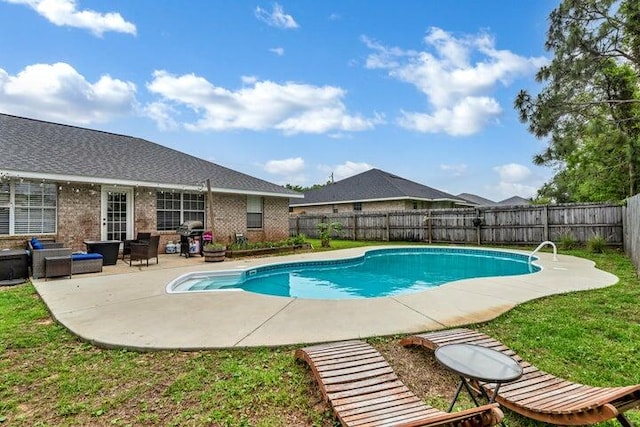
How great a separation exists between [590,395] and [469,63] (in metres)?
15.0

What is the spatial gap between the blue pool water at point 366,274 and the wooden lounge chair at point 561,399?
5.11 meters

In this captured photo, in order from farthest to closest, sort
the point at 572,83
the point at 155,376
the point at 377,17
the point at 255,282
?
the point at 377,17, the point at 572,83, the point at 255,282, the point at 155,376

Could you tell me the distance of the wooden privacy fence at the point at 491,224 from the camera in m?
13.8

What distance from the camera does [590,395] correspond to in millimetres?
2512

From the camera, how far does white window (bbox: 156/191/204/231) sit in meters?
13.0

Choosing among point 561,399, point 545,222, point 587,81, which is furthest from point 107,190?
point 545,222

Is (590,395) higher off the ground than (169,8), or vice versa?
(169,8)

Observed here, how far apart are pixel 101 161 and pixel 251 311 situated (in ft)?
33.2

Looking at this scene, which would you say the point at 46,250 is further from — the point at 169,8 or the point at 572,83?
the point at 572,83

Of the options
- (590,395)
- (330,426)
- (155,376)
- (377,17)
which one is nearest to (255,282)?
(155,376)

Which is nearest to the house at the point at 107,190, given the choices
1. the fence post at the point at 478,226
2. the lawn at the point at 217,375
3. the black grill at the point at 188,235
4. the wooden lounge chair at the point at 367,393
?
the black grill at the point at 188,235

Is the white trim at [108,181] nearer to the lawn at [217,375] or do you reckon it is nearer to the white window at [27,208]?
the white window at [27,208]

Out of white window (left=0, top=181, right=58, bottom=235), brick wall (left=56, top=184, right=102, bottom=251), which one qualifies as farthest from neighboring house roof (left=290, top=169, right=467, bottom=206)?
white window (left=0, top=181, right=58, bottom=235)

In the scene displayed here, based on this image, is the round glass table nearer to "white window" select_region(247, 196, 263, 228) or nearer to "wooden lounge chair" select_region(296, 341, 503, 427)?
"wooden lounge chair" select_region(296, 341, 503, 427)
